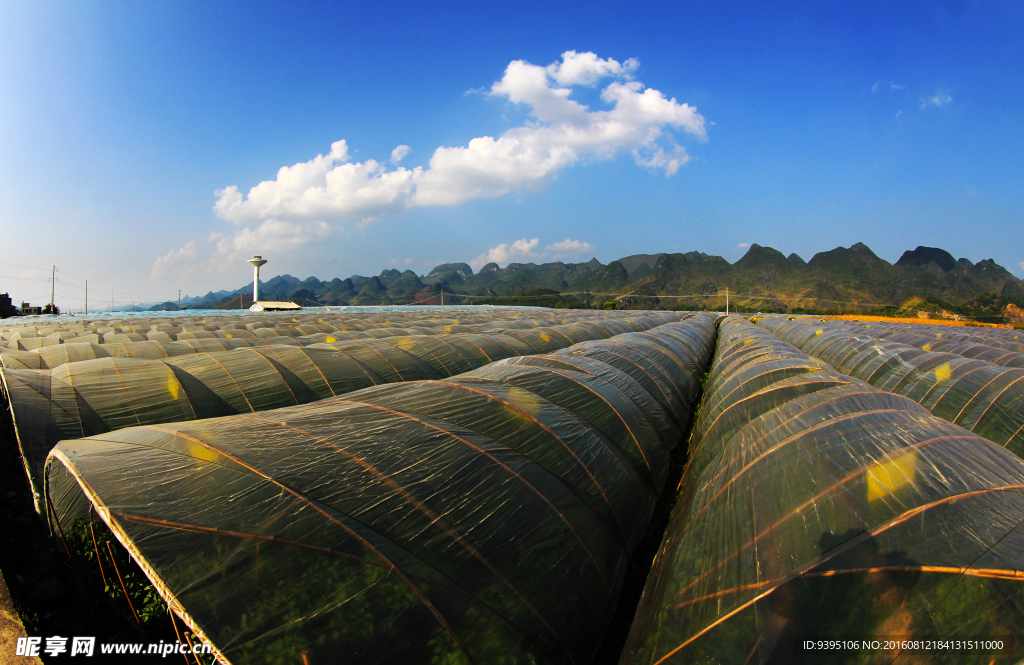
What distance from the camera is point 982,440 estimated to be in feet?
16.9

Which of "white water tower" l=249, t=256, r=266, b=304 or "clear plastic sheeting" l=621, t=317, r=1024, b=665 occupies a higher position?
"white water tower" l=249, t=256, r=266, b=304

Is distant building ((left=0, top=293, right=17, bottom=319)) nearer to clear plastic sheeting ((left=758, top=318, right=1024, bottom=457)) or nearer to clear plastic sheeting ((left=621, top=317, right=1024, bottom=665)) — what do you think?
clear plastic sheeting ((left=621, top=317, right=1024, bottom=665))

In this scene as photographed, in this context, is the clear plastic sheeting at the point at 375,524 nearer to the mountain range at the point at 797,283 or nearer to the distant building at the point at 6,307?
the distant building at the point at 6,307

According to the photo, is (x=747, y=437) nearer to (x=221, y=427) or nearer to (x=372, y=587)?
(x=372, y=587)

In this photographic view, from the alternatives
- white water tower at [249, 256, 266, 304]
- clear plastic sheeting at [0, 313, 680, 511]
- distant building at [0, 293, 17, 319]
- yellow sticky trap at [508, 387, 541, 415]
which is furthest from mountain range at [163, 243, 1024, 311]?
yellow sticky trap at [508, 387, 541, 415]

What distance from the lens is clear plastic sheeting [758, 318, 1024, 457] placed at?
9828 mm

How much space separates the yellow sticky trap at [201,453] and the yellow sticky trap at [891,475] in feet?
21.3

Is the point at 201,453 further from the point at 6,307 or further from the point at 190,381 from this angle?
the point at 6,307

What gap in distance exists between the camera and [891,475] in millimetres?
4270

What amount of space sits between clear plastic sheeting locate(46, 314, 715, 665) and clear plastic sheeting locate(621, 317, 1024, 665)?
106 centimetres

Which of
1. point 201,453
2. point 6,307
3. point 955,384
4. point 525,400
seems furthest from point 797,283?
point 6,307

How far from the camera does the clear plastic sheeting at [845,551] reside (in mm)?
3174

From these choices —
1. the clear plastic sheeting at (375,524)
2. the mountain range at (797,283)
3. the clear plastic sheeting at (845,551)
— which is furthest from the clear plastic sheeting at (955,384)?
the mountain range at (797,283)

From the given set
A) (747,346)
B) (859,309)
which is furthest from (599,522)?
(859,309)
